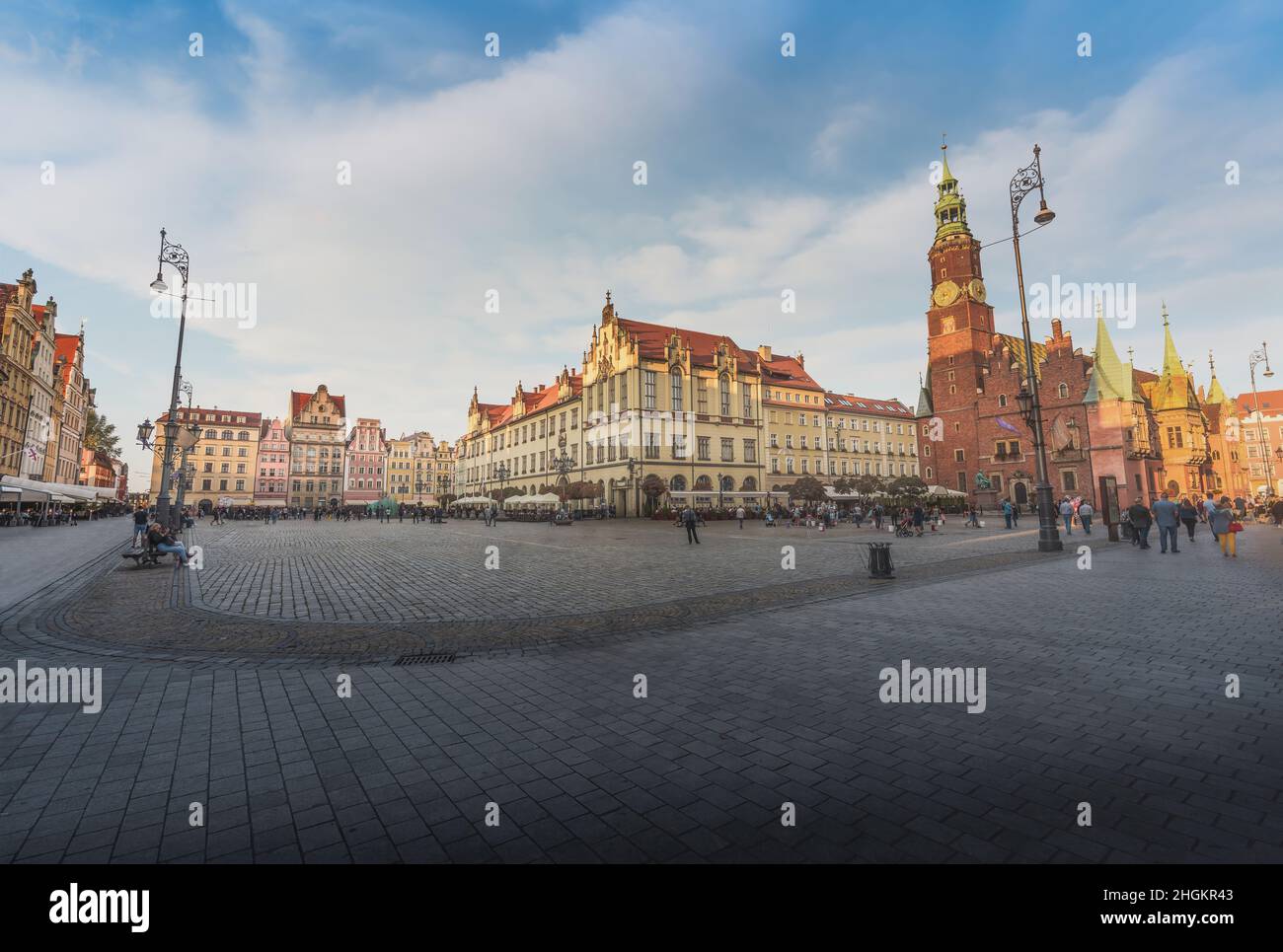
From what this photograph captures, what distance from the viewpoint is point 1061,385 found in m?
54.7

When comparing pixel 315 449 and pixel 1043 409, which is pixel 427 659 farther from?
pixel 315 449

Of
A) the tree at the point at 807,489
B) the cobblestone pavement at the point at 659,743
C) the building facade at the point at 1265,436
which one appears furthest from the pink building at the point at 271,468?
the building facade at the point at 1265,436

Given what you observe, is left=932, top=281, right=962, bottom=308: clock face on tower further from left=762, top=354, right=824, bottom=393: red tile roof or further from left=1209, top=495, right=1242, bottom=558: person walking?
left=1209, top=495, right=1242, bottom=558: person walking

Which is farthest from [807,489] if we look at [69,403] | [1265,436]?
[1265,436]

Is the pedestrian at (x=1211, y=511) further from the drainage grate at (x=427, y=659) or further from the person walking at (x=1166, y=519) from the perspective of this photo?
the drainage grate at (x=427, y=659)

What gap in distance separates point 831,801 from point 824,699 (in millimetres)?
1651

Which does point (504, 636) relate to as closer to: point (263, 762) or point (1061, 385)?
point (263, 762)

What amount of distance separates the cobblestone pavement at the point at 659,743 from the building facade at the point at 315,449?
101470 mm

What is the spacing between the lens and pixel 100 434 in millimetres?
89062

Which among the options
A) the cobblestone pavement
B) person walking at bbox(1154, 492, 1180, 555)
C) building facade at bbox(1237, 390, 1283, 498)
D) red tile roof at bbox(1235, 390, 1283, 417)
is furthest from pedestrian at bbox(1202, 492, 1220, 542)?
red tile roof at bbox(1235, 390, 1283, 417)

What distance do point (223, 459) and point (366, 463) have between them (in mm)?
21419

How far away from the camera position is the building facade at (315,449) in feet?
315
